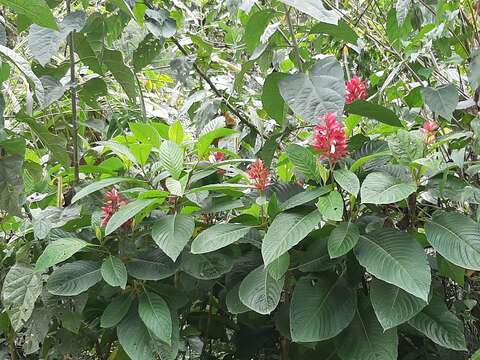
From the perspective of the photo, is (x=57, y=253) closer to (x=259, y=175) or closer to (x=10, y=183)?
(x=10, y=183)

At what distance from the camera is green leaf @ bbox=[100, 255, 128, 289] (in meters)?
1.15

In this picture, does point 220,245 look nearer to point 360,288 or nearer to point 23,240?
point 360,288

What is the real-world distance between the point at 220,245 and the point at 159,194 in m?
0.19

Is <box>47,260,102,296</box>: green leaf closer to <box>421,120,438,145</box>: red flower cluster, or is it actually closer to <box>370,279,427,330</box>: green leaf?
<box>370,279,427,330</box>: green leaf

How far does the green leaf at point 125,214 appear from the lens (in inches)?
44.0

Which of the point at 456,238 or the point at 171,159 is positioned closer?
the point at 456,238

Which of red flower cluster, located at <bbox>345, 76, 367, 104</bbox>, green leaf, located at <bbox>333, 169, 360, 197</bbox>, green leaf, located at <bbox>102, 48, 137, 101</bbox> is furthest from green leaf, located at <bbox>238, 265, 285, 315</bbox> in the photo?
green leaf, located at <bbox>102, 48, 137, 101</bbox>

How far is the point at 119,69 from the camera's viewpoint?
1552 millimetres

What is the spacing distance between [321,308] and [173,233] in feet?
1.10

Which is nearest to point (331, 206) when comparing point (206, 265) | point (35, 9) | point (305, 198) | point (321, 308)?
point (305, 198)

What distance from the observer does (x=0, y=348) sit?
5.63 ft

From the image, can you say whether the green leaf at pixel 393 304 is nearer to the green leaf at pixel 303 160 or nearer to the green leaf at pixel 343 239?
the green leaf at pixel 343 239

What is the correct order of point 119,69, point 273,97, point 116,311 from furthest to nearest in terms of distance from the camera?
point 119,69
point 273,97
point 116,311

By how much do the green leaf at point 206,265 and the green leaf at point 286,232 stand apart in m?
0.18
